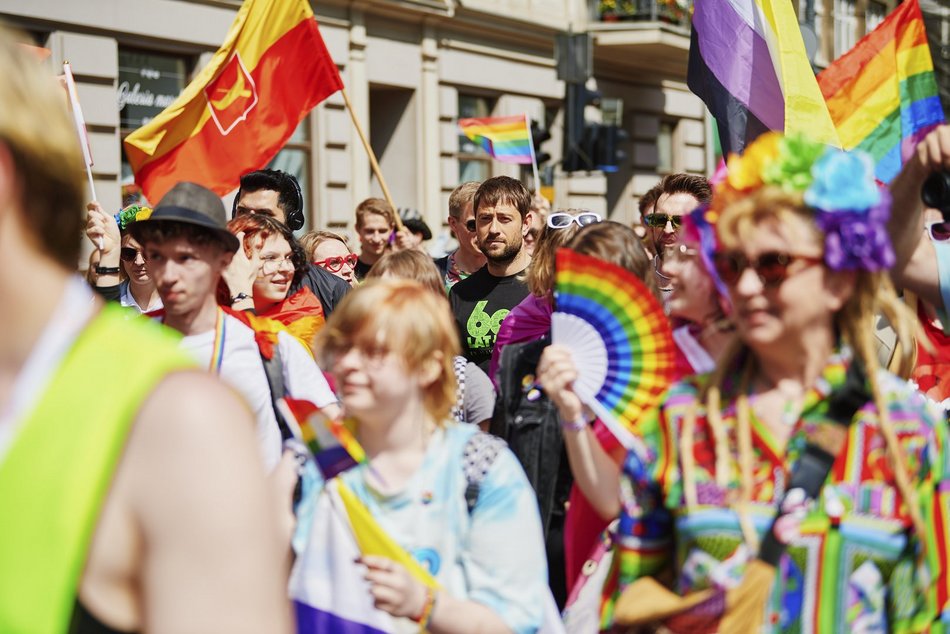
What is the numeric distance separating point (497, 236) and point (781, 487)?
364 centimetres

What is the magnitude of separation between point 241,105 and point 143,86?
6.04 metres

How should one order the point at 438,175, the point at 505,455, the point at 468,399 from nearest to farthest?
the point at 505,455 < the point at 468,399 < the point at 438,175

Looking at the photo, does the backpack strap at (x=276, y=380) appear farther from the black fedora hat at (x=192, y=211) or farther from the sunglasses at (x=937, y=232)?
the sunglasses at (x=937, y=232)

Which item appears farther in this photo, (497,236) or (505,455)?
(497,236)

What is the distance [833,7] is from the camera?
2816 centimetres

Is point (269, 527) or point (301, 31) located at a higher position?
point (301, 31)

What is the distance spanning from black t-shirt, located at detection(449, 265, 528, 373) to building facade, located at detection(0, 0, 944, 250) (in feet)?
22.7

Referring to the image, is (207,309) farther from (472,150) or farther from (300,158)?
(472,150)

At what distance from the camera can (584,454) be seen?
9.53 feet

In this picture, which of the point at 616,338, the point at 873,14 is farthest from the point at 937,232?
the point at 873,14

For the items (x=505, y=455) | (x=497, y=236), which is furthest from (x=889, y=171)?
(x=505, y=455)

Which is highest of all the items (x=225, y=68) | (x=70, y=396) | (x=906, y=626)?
(x=225, y=68)

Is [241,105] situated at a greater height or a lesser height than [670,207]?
greater

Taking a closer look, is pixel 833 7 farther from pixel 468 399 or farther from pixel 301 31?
pixel 468 399
